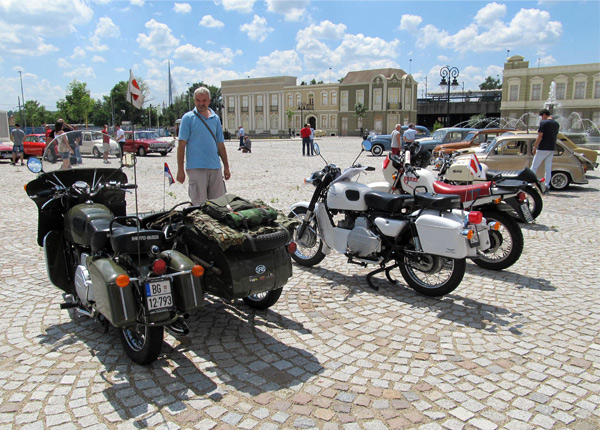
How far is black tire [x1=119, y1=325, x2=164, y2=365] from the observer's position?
3.27 m

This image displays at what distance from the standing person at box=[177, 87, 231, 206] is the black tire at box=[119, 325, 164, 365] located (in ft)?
7.68

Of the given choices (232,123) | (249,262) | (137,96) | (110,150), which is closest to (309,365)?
(249,262)

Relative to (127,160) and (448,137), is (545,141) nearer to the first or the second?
(127,160)

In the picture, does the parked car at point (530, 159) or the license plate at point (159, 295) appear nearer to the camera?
the license plate at point (159, 295)

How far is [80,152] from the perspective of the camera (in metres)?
4.55

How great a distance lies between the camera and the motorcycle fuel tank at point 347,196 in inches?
208

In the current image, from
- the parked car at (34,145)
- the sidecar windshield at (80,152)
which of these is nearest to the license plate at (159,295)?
the sidecar windshield at (80,152)

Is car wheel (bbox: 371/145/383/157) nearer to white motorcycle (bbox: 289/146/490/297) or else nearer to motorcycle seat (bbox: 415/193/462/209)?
white motorcycle (bbox: 289/146/490/297)

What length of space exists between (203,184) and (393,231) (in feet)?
7.55

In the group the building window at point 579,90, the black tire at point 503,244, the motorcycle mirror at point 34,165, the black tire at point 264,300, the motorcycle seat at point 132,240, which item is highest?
the building window at point 579,90

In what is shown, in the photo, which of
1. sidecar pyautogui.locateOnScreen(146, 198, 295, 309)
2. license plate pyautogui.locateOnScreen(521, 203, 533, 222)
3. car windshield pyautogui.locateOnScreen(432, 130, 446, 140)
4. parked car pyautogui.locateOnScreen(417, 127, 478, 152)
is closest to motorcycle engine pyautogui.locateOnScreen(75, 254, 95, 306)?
sidecar pyautogui.locateOnScreen(146, 198, 295, 309)

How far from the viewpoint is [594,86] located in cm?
5294

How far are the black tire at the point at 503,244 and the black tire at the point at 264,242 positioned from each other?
2.99m

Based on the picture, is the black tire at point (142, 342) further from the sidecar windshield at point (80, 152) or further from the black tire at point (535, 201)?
the black tire at point (535, 201)
